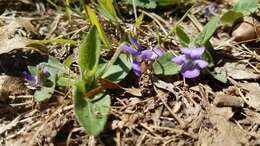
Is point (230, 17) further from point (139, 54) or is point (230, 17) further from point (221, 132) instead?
point (221, 132)

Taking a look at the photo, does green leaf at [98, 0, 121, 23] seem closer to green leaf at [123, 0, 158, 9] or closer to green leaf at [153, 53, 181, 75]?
green leaf at [123, 0, 158, 9]

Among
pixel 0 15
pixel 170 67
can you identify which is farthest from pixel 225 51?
pixel 0 15

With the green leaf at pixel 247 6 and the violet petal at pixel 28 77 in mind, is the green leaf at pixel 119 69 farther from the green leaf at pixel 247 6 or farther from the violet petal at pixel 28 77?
the green leaf at pixel 247 6

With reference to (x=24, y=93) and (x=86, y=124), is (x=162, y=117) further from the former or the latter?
(x=24, y=93)

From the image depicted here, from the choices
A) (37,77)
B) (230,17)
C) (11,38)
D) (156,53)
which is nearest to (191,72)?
(156,53)

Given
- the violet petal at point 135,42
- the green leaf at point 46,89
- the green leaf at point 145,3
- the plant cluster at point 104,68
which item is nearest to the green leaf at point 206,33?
the plant cluster at point 104,68

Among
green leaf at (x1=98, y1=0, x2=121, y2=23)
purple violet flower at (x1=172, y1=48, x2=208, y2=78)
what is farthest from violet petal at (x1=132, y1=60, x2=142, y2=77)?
green leaf at (x1=98, y1=0, x2=121, y2=23)
